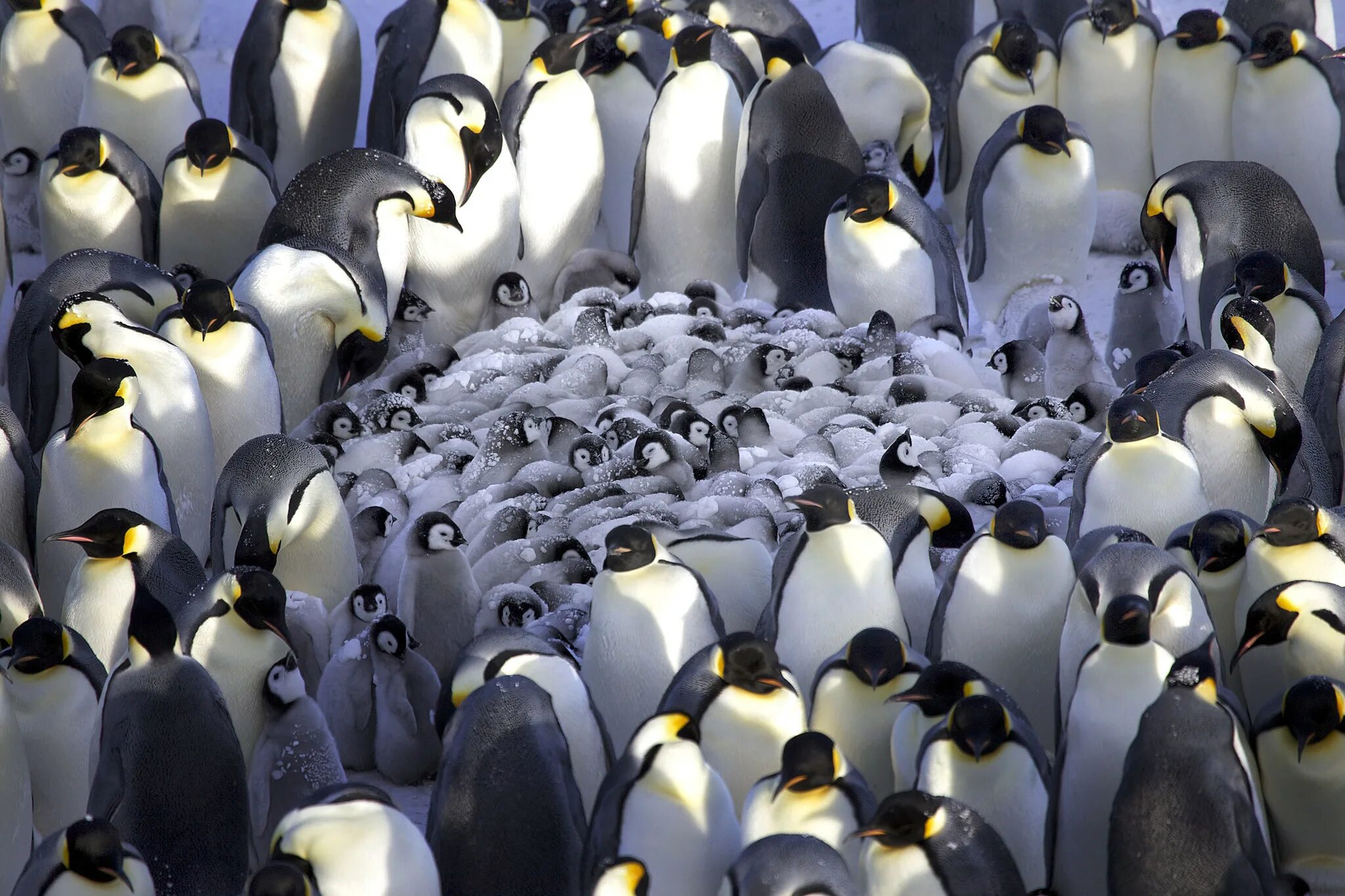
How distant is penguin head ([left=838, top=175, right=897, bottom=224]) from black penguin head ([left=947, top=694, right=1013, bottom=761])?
3372mm

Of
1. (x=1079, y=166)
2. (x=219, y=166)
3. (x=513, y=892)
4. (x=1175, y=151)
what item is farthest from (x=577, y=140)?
(x=513, y=892)

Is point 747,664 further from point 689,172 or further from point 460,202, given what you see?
point 689,172

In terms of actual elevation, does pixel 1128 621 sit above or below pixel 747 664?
above

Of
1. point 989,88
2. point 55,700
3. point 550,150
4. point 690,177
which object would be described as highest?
point 989,88

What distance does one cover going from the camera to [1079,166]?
7.33 metres

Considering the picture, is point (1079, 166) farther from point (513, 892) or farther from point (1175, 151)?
point (513, 892)

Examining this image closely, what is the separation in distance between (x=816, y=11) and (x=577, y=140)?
389 centimetres

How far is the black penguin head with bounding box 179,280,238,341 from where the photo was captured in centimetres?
579

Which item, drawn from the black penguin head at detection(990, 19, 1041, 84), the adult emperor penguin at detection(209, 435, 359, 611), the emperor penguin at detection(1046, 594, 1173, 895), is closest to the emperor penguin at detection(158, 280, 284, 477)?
the adult emperor penguin at detection(209, 435, 359, 611)

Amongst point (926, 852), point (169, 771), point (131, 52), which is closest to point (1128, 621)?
point (926, 852)

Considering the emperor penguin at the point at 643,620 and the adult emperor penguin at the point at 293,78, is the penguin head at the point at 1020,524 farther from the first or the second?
the adult emperor penguin at the point at 293,78

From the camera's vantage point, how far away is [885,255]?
272 inches

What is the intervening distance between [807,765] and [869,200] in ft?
12.0

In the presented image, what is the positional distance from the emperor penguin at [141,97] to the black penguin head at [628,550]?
420cm
